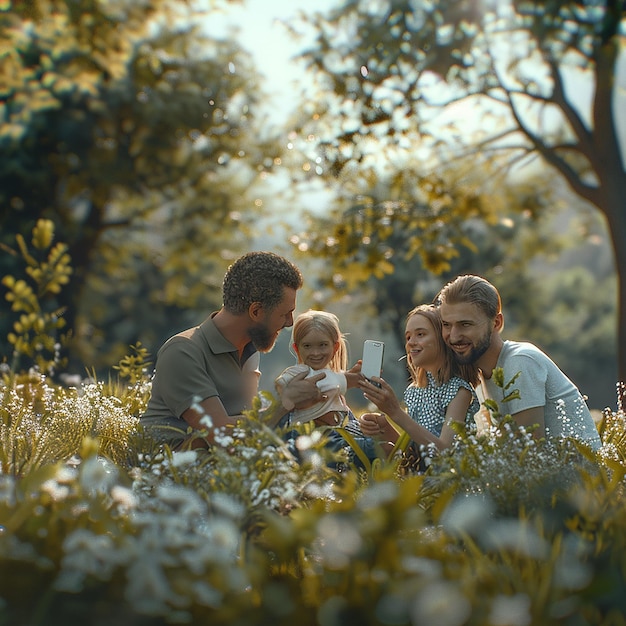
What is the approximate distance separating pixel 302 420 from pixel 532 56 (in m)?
7.46

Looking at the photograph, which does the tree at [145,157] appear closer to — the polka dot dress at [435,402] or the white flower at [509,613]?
the polka dot dress at [435,402]

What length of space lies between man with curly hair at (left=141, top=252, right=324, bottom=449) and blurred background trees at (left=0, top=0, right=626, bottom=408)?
1.00m

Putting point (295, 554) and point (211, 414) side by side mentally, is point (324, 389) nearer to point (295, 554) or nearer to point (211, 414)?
point (211, 414)

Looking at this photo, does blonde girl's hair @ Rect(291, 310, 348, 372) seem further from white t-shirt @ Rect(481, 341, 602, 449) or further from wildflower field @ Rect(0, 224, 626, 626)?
wildflower field @ Rect(0, 224, 626, 626)

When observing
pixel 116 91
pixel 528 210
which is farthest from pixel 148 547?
pixel 116 91

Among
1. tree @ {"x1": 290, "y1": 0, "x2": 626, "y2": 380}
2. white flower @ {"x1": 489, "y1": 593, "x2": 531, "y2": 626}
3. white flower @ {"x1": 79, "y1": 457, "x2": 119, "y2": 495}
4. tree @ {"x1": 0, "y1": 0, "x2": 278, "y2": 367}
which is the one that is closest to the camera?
white flower @ {"x1": 489, "y1": 593, "x2": 531, "y2": 626}

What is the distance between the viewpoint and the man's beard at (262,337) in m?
4.88

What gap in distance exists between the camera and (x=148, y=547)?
2.23 metres

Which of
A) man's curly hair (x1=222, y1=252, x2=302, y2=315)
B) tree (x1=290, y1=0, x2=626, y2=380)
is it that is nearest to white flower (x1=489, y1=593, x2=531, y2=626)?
→ man's curly hair (x1=222, y1=252, x2=302, y2=315)

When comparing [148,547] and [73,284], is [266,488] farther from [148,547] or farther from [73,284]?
[73,284]

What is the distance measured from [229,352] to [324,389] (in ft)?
2.23

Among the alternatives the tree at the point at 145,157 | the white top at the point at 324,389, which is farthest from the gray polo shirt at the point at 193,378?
the tree at the point at 145,157

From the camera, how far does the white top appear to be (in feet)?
16.0

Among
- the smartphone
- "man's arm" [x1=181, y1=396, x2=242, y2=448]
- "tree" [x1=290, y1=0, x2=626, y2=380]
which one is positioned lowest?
"man's arm" [x1=181, y1=396, x2=242, y2=448]
